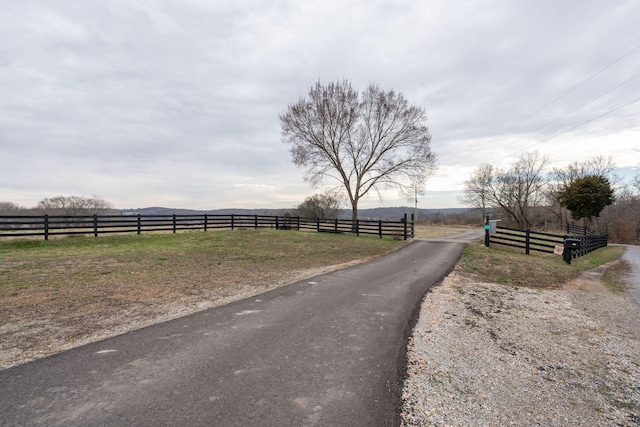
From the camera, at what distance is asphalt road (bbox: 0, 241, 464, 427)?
253 cm

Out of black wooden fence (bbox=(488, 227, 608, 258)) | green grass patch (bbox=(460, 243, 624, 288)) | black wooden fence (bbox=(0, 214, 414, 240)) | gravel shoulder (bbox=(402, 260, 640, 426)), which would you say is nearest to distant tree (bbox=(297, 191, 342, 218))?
black wooden fence (bbox=(0, 214, 414, 240))

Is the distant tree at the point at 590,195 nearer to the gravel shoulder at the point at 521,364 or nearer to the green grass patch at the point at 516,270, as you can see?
the green grass patch at the point at 516,270

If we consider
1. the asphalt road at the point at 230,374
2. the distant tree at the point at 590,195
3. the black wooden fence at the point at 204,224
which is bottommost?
the asphalt road at the point at 230,374

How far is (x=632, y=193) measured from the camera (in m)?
42.6

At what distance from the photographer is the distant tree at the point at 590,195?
30938mm

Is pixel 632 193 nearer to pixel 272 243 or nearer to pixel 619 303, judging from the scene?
pixel 619 303

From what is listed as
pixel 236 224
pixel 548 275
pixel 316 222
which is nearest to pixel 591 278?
pixel 548 275

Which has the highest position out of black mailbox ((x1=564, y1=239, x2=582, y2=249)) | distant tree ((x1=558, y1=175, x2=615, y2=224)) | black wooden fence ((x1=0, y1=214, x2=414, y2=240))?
distant tree ((x1=558, y1=175, x2=615, y2=224))

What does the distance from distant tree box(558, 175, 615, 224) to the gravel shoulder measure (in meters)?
33.2

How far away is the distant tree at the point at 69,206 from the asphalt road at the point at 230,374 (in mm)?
59624

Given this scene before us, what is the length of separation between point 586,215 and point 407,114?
25.7 meters

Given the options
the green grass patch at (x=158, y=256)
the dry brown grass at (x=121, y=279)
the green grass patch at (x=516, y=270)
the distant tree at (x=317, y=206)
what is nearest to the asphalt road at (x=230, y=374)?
the dry brown grass at (x=121, y=279)

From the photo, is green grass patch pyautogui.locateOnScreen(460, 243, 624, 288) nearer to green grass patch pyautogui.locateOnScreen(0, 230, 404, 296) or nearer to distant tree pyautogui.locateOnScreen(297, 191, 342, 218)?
green grass patch pyautogui.locateOnScreen(0, 230, 404, 296)

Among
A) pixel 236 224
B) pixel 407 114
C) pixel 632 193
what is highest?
pixel 407 114
